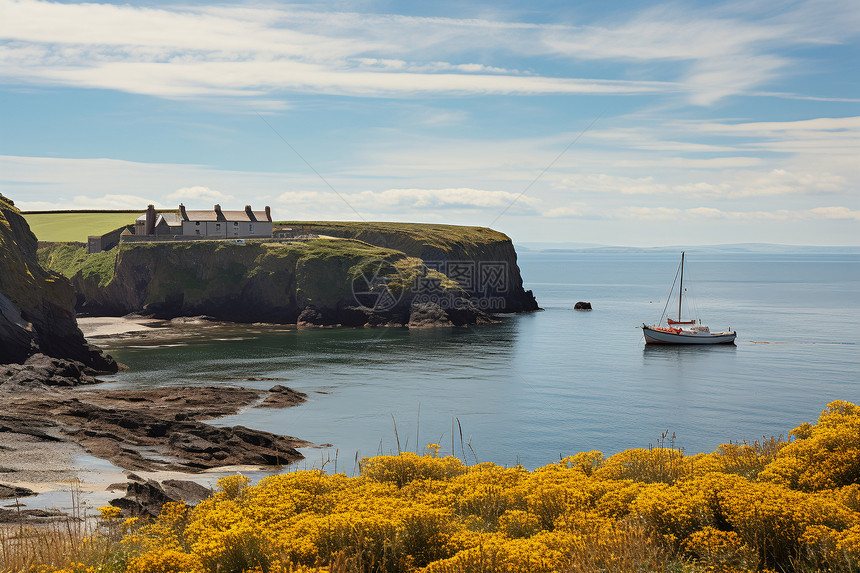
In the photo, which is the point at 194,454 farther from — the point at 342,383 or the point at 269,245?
the point at 269,245

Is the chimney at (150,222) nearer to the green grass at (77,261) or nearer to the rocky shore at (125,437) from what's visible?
the green grass at (77,261)

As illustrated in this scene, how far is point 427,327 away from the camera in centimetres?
10556

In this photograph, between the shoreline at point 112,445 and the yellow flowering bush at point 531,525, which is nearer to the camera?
the yellow flowering bush at point 531,525

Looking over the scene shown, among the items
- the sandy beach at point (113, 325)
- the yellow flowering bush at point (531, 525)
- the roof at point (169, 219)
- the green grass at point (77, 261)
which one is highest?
the roof at point (169, 219)

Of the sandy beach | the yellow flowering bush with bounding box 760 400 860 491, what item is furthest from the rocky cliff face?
the yellow flowering bush with bounding box 760 400 860 491

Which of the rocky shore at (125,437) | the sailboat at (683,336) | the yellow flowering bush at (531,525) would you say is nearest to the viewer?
the yellow flowering bush at (531,525)

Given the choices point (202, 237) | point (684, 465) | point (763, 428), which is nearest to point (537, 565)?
point (684, 465)

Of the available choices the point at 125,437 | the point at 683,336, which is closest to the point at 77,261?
the point at 125,437

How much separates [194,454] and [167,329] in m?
71.7

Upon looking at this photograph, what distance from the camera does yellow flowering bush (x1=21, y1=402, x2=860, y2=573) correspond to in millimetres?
9570

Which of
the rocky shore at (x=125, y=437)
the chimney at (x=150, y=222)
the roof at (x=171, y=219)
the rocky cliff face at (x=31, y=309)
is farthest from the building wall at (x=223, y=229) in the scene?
the rocky shore at (x=125, y=437)

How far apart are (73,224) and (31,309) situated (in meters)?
120

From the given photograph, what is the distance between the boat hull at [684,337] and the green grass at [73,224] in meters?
115

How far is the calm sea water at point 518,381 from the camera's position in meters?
43.7
